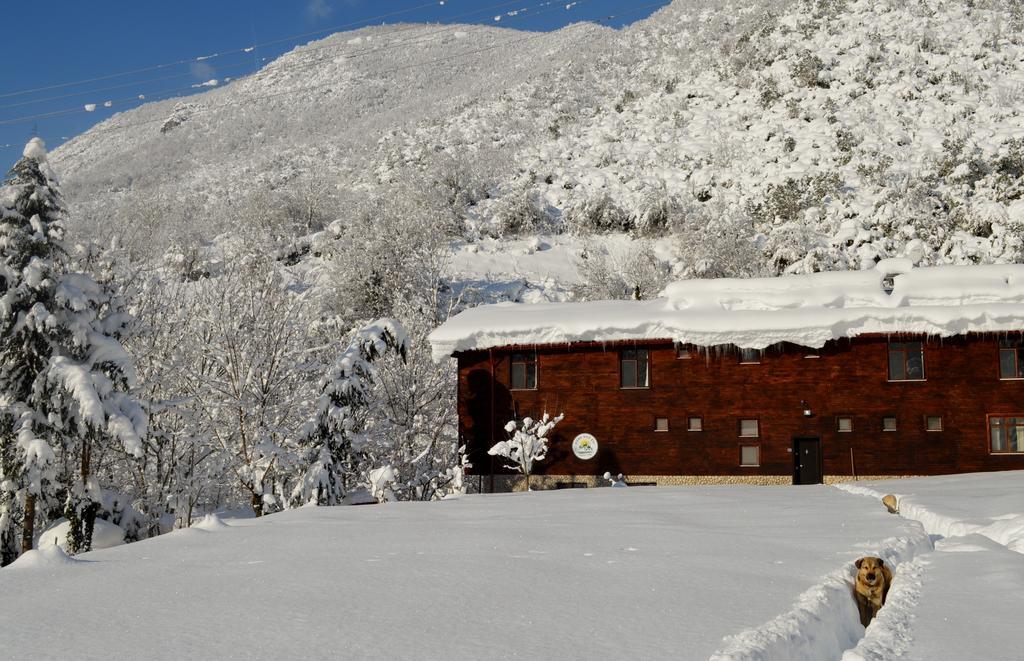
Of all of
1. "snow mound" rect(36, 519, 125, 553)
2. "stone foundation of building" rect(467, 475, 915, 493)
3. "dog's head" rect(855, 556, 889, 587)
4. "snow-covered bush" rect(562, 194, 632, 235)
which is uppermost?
"snow-covered bush" rect(562, 194, 632, 235)

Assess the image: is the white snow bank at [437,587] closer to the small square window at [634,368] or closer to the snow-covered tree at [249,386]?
the snow-covered tree at [249,386]

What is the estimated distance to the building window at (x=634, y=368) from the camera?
2780 cm

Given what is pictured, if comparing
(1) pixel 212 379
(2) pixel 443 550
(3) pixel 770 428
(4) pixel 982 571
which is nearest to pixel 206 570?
(2) pixel 443 550

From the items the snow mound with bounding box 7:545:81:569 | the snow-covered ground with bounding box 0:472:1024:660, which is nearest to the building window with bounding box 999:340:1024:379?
the snow-covered ground with bounding box 0:472:1024:660

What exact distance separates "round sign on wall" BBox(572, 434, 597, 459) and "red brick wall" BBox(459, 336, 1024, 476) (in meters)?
0.22

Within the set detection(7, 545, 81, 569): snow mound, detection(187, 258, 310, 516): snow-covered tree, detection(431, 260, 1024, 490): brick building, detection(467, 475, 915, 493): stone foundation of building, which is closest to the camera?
detection(7, 545, 81, 569): snow mound

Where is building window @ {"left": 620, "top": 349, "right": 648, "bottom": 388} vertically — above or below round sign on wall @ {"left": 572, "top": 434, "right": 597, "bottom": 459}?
above

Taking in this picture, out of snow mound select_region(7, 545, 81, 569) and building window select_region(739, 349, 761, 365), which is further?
building window select_region(739, 349, 761, 365)

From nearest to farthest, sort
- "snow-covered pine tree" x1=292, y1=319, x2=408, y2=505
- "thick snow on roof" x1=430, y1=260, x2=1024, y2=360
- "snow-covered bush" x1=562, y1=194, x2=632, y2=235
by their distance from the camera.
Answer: "snow-covered pine tree" x1=292, y1=319, x2=408, y2=505, "thick snow on roof" x1=430, y1=260, x2=1024, y2=360, "snow-covered bush" x1=562, y1=194, x2=632, y2=235

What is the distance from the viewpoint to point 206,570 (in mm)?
8562

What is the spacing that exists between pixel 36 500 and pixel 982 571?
62.7 feet

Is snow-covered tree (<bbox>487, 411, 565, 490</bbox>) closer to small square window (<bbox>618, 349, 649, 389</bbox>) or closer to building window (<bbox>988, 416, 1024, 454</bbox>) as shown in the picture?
small square window (<bbox>618, 349, 649, 389</bbox>)

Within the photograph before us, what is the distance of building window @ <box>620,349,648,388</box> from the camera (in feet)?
91.2

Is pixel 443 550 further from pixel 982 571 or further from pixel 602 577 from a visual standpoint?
pixel 982 571
